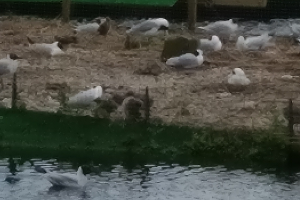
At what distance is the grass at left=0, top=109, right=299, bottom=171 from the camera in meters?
6.17

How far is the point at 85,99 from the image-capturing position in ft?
23.8

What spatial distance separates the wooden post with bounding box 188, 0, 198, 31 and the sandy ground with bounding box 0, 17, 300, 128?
0.58ft

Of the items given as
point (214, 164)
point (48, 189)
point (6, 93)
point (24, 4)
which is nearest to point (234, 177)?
point (214, 164)

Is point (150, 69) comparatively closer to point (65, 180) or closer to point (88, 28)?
point (88, 28)

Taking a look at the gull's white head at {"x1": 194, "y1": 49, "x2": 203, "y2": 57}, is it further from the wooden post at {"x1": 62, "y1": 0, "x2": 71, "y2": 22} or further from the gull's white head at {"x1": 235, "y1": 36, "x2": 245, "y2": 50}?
the wooden post at {"x1": 62, "y1": 0, "x2": 71, "y2": 22}

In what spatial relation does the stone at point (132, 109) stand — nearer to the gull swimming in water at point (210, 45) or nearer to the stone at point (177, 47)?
the stone at point (177, 47)

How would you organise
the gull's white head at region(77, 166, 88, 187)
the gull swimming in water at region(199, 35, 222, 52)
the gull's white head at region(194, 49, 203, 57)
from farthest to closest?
the gull swimming in water at region(199, 35, 222, 52)
the gull's white head at region(194, 49, 203, 57)
the gull's white head at region(77, 166, 88, 187)

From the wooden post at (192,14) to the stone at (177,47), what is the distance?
1.63 metres

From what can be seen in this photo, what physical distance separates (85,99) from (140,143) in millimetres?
1120

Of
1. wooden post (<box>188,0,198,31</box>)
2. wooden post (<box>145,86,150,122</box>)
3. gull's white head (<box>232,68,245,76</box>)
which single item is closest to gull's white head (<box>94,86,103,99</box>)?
wooden post (<box>145,86,150,122</box>)

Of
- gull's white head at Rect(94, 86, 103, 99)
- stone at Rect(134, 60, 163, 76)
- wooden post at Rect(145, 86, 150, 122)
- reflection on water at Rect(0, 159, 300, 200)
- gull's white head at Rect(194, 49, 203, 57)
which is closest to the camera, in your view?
reflection on water at Rect(0, 159, 300, 200)

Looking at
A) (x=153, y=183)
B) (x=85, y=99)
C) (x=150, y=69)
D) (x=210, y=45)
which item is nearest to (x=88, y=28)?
(x=210, y=45)

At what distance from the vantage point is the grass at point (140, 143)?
617 cm

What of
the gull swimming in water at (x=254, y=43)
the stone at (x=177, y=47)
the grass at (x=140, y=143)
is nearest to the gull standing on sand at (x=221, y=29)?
the gull swimming in water at (x=254, y=43)
